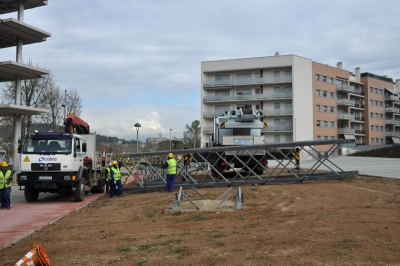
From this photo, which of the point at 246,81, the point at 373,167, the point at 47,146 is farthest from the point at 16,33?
the point at 246,81

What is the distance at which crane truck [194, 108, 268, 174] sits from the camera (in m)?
16.2

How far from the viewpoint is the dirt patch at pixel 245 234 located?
5.92 metres

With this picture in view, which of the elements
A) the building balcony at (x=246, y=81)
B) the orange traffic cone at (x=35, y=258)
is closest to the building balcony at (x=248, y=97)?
the building balcony at (x=246, y=81)

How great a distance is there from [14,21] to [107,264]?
22144mm

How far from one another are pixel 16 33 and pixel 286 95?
41.9 m

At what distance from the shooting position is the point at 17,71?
82.9ft

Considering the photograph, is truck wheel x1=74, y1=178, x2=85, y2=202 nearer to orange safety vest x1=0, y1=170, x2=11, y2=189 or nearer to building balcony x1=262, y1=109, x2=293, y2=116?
orange safety vest x1=0, y1=170, x2=11, y2=189

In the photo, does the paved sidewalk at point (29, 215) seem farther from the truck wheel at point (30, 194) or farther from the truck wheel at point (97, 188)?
the truck wheel at point (97, 188)

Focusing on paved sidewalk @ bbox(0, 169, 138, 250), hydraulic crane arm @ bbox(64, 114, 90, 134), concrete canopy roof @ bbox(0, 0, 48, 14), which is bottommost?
paved sidewalk @ bbox(0, 169, 138, 250)

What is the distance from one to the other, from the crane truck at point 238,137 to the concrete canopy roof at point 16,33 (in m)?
14.4

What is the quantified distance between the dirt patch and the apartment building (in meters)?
45.5

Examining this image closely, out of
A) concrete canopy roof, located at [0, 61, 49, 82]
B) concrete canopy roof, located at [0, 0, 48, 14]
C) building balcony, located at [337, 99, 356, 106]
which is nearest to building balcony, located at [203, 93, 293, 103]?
building balcony, located at [337, 99, 356, 106]

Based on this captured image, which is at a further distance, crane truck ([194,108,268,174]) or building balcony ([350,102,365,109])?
building balcony ([350,102,365,109])

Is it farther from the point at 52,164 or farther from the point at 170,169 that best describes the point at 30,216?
the point at 170,169
